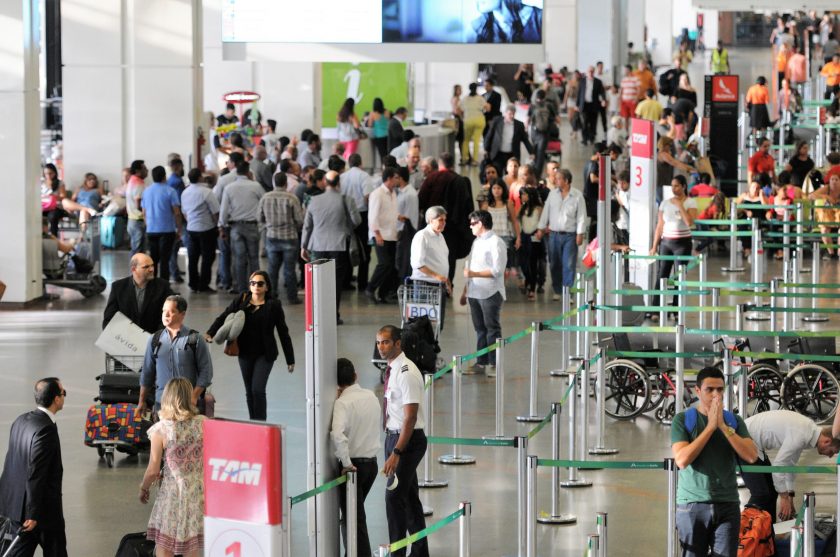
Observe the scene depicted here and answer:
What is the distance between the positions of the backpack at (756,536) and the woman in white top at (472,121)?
69.2ft

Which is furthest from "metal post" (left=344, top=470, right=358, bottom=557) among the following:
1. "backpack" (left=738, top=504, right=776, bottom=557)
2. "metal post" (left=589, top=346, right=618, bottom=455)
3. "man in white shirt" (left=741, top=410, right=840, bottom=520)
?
"metal post" (left=589, top=346, right=618, bottom=455)

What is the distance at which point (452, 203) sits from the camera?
57.6 feet

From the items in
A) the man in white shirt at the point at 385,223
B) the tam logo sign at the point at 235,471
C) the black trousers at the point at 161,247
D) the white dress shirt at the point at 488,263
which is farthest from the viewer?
the black trousers at the point at 161,247

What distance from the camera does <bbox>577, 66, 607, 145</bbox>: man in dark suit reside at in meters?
35.4

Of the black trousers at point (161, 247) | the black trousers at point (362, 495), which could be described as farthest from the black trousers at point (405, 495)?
the black trousers at point (161, 247)

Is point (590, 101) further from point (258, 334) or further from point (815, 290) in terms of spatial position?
point (258, 334)

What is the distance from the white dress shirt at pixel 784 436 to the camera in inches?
386

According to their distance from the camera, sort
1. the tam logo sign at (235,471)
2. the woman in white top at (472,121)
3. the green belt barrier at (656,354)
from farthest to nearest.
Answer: the woman in white top at (472,121), the green belt barrier at (656,354), the tam logo sign at (235,471)

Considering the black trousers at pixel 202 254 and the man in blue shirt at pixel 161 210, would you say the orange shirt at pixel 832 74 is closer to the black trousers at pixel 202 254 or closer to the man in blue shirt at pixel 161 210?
the black trousers at pixel 202 254

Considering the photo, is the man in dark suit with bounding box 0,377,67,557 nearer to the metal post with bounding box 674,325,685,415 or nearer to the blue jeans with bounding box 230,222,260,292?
the metal post with bounding box 674,325,685,415

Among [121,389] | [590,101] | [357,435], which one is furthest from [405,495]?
[590,101]

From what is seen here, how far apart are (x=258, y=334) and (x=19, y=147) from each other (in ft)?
24.8

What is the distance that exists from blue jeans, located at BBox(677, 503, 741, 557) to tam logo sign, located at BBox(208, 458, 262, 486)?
2501 mm

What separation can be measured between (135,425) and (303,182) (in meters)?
8.71
